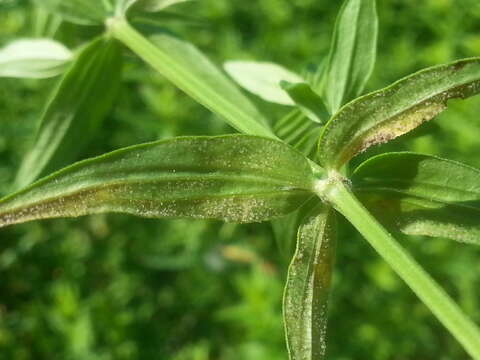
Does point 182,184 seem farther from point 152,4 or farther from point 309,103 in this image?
point 152,4

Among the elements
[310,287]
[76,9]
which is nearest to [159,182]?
[310,287]

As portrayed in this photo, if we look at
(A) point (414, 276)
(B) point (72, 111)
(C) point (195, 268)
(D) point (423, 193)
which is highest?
(C) point (195, 268)

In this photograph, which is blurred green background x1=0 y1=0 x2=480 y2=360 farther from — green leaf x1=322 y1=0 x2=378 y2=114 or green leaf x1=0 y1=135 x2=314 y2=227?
A: green leaf x1=0 y1=135 x2=314 y2=227

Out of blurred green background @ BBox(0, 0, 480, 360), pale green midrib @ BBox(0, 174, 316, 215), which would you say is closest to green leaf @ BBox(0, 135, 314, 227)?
pale green midrib @ BBox(0, 174, 316, 215)

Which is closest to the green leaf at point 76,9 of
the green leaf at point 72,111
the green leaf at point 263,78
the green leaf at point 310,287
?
the green leaf at point 72,111

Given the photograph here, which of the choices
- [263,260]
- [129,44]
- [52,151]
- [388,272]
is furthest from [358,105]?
[263,260]
